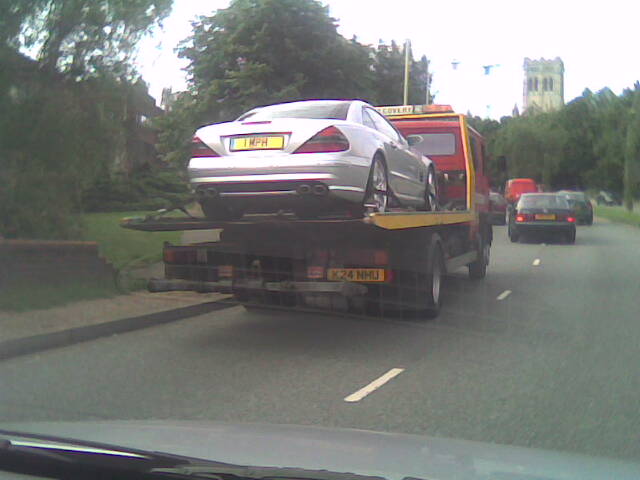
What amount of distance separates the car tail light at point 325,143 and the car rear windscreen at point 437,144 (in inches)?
217

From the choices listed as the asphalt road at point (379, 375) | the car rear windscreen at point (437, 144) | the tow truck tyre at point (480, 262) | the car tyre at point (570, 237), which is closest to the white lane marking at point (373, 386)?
the asphalt road at point (379, 375)

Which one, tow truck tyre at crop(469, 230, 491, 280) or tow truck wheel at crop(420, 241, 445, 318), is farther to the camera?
tow truck tyre at crop(469, 230, 491, 280)

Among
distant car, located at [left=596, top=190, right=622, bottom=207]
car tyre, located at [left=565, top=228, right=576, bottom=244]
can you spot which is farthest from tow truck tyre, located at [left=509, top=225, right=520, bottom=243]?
distant car, located at [left=596, top=190, right=622, bottom=207]

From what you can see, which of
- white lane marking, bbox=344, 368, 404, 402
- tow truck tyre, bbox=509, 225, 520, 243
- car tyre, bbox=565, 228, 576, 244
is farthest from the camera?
tow truck tyre, bbox=509, 225, 520, 243

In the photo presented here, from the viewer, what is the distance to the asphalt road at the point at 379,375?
5.51 meters

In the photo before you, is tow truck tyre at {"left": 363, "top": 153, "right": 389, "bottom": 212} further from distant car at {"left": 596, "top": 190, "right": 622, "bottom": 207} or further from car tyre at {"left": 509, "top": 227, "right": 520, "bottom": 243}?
distant car at {"left": 596, "top": 190, "right": 622, "bottom": 207}

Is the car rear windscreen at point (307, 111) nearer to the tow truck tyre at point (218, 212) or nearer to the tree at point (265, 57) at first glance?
the tow truck tyre at point (218, 212)

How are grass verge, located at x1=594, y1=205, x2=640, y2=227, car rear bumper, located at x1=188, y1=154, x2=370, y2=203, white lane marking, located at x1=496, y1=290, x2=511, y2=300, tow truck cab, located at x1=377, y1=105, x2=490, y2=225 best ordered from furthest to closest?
grass verge, located at x1=594, y1=205, x2=640, y2=227, tow truck cab, located at x1=377, y1=105, x2=490, y2=225, white lane marking, located at x1=496, y1=290, x2=511, y2=300, car rear bumper, located at x1=188, y1=154, x2=370, y2=203

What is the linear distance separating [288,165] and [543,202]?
19296 millimetres

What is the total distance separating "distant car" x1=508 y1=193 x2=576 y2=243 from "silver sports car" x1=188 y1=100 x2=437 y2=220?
701 inches

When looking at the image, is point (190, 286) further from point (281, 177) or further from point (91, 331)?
point (281, 177)

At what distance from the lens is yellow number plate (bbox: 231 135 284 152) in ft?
24.1

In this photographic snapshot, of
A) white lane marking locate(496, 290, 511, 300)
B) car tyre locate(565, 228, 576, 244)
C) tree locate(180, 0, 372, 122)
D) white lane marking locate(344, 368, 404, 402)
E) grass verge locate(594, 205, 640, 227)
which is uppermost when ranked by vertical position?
tree locate(180, 0, 372, 122)

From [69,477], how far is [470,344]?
6.20 m
